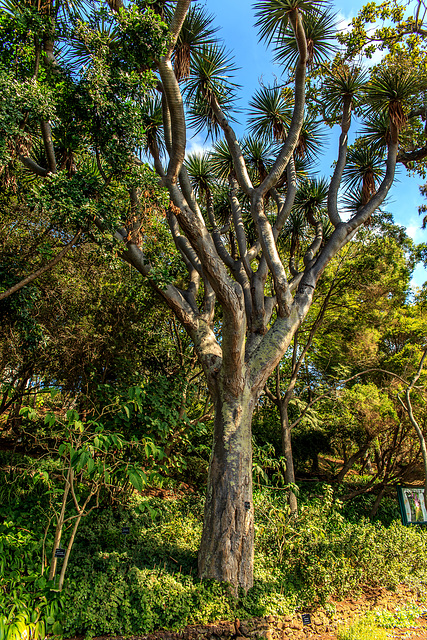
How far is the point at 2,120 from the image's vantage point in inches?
145

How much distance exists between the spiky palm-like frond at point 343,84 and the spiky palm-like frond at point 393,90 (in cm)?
31

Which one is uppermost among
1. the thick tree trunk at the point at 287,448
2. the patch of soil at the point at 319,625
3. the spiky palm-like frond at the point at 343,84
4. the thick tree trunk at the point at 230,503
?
the spiky palm-like frond at the point at 343,84

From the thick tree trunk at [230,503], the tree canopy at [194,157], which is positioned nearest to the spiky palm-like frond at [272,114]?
the tree canopy at [194,157]

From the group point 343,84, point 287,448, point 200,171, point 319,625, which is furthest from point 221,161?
point 319,625

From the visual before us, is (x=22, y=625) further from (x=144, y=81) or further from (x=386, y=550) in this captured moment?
(x=144, y=81)

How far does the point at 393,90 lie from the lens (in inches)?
245

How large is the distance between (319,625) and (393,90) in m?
7.44

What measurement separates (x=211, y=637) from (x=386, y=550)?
3124 mm

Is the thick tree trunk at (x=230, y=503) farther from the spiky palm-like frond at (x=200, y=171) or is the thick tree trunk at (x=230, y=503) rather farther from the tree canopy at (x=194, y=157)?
the spiky palm-like frond at (x=200, y=171)

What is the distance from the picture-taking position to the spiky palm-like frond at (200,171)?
7.27 meters

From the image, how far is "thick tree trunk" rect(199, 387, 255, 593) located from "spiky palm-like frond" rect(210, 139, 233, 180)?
4.44 metres

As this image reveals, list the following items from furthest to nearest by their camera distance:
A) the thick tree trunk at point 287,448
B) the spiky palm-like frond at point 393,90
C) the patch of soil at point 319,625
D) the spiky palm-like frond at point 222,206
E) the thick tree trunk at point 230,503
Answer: the spiky palm-like frond at point 222,206
the thick tree trunk at point 287,448
the spiky palm-like frond at point 393,90
the thick tree trunk at point 230,503
the patch of soil at point 319,625

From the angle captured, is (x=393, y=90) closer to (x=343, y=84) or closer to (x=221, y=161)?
(x=343, y=84)

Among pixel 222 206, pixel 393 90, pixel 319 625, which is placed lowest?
pixel 319 625
